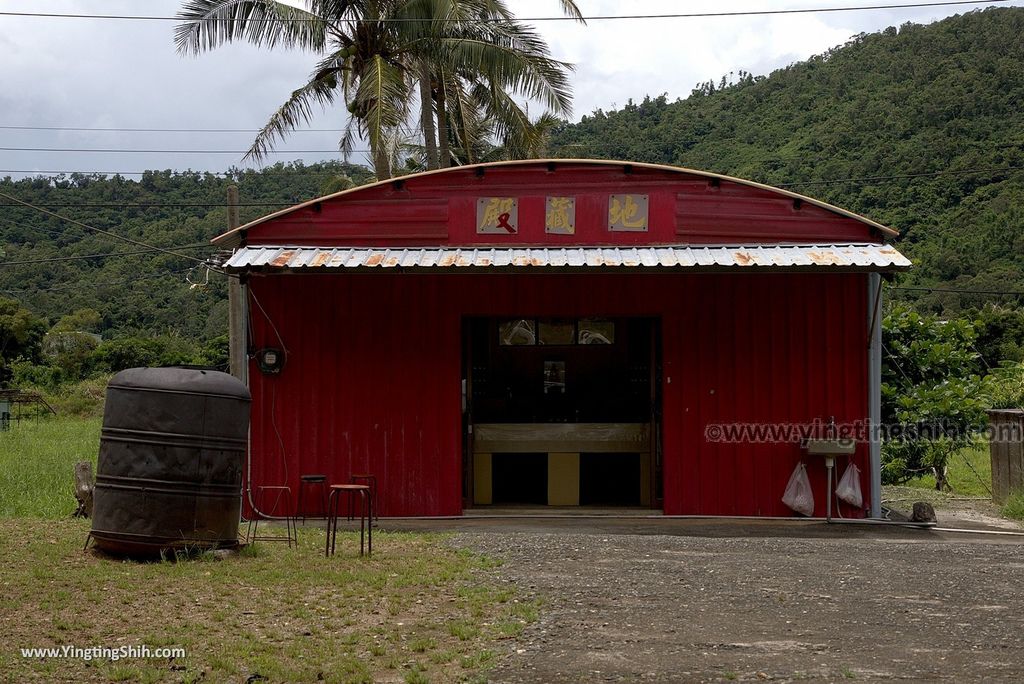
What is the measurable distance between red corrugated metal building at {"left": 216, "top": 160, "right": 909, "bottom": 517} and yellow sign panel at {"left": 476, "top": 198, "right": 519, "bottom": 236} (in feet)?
0.05

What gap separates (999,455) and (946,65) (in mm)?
31860

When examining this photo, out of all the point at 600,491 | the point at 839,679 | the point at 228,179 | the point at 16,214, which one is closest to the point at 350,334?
the point at 600,491

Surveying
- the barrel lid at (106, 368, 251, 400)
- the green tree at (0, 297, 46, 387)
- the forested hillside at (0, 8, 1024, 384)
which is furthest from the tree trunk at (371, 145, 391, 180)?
the green tree at (0, 297, 46, 387)

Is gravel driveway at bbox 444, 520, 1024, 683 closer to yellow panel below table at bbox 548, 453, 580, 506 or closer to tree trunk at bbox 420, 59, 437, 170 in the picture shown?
yellow panel below table at bbox 548, 453, 580, 506

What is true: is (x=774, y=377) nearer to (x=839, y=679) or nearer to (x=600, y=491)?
(x=600, y=491)

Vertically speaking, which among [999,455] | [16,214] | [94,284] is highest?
[16,214]

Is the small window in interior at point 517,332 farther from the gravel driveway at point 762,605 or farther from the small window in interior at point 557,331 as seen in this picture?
the gravel driveway at point 762,605

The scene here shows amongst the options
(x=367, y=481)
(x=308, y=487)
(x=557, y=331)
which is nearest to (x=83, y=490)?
(x=308, y=487)

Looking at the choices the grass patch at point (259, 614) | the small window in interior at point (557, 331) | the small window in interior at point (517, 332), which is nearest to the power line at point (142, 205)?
the small window in interior at point (517, 332)

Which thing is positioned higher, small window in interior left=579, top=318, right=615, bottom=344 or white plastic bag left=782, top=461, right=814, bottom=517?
small window in interior left=579, top=318, right=615, bottom=344

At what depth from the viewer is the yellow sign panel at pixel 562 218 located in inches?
500

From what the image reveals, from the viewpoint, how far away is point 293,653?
20.8ft

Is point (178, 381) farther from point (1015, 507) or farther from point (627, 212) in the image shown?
point (1015, 507)

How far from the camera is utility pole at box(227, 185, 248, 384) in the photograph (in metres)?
12.6
